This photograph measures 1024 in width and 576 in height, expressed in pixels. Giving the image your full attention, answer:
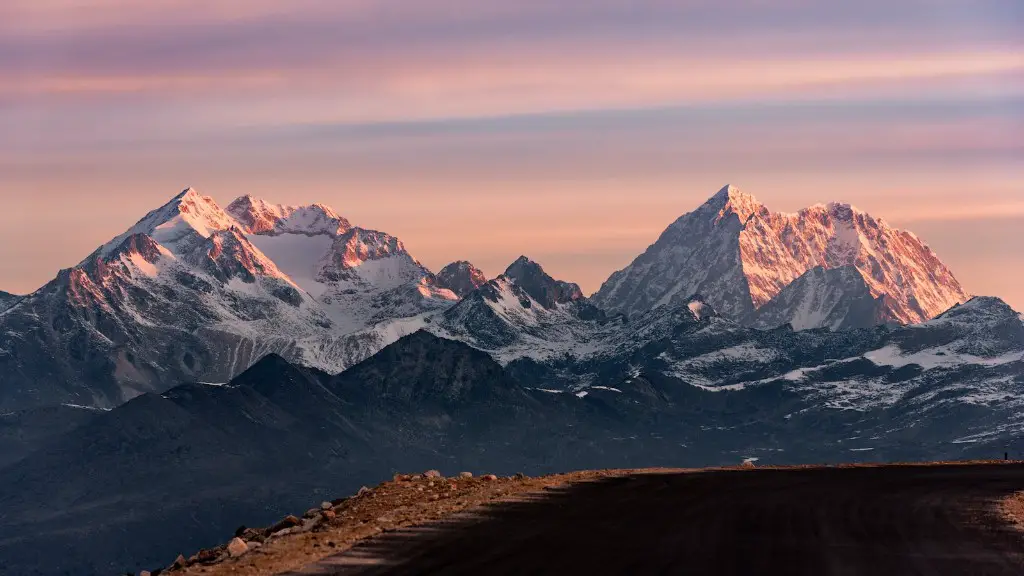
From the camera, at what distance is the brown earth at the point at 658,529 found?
6488 cm

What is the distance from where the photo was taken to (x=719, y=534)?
7350 cm

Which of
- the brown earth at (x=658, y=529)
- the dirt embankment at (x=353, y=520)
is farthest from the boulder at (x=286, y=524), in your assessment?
the brown earth at (x=658, y=529)

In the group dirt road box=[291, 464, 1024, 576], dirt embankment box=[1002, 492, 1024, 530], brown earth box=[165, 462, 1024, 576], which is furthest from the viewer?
dirt embankment box=[1002, 492, 1024, 530]

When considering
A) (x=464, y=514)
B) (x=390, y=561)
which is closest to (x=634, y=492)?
(x=464, y=514)

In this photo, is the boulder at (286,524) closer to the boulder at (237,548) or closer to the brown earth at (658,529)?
the brown earth at (658,529)

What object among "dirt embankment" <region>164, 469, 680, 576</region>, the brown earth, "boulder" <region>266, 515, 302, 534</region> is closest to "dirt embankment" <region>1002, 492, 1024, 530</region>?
the brown earth

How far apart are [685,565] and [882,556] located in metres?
8.48

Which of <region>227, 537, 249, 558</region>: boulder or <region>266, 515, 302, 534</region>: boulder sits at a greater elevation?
<region>266, 515, 302, 534</region>: boulder

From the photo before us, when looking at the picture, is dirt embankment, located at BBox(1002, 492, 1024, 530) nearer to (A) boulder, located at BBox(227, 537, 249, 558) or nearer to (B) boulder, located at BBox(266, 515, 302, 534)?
(B) boulder, located at BBox(266, 515, 302, 534)

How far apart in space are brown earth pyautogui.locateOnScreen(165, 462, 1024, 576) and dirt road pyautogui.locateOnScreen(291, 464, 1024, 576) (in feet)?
0.25

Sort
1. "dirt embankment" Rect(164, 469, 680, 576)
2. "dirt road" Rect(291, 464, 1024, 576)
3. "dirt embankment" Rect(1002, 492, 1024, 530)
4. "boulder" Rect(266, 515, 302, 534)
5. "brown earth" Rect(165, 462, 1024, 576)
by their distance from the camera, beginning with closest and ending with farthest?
1. "dirt road" Rect(291, 464, 1024, 576)
2. "brown earth" Rect(165, 462, 1024, 576)
3. "dirt embankment" Rect(164, 469, 680, 576)
4. "boulder" Rect(266, 515, 302, 534)
5. "dirt embankment" Rect(1002, 492, 1024, 530)

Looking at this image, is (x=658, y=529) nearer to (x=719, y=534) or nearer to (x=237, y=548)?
(x=719, y=534)

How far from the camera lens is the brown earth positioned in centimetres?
6488

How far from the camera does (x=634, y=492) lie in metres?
91.5
